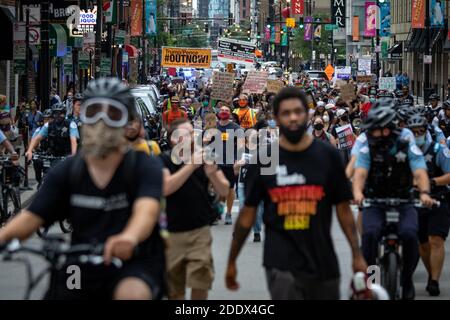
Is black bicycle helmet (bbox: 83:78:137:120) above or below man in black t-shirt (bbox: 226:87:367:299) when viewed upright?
above

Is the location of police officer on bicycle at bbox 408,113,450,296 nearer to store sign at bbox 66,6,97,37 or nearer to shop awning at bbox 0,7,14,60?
shop awning at bbox 0,7,14,60

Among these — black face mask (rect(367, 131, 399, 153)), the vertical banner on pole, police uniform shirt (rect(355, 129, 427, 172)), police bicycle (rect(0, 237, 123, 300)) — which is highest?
the vertical banner on pole

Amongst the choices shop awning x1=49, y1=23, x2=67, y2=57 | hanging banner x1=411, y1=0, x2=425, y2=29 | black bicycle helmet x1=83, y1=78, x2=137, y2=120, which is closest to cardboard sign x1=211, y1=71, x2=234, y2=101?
shop awning x1=49, y1=23, x2=67, y2=57

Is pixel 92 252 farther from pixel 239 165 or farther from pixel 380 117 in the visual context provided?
pixel 239 165

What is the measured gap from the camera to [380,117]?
10.2 metres

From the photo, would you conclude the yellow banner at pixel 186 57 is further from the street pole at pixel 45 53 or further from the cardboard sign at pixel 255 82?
the street pole at pixel 45 53

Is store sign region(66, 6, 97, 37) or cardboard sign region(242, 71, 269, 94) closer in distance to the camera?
cardboard sign region(242, 71, 269, 94)

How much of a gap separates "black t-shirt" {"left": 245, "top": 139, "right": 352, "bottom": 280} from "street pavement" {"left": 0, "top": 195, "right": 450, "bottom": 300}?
381 cm

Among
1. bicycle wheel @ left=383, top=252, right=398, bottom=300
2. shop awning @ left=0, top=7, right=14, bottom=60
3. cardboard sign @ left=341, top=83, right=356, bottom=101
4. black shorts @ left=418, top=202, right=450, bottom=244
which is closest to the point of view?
bicycle wheel @ left=383, top=252, right=398, bottom=300

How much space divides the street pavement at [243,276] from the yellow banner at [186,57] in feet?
96.6

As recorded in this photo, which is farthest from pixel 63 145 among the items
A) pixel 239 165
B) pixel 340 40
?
pixel 340 40

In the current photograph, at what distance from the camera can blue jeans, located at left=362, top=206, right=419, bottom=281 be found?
10234 mm

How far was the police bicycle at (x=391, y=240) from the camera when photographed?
33.2 feet

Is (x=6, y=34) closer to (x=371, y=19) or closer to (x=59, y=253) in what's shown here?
(x=59, y=253)
